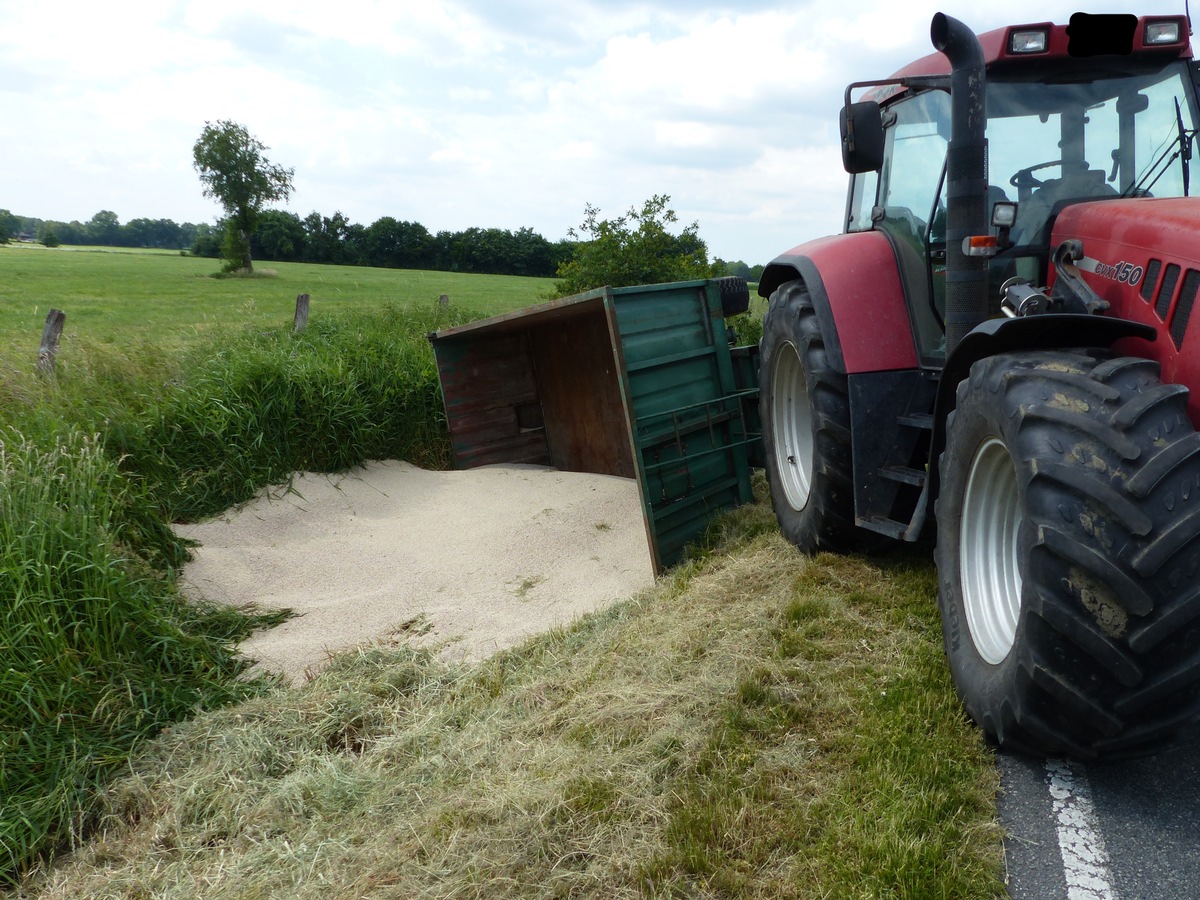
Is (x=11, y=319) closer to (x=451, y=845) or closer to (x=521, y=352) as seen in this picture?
(x=521, y=352)

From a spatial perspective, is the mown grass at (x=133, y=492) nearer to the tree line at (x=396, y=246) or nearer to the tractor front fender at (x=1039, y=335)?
the tractor front fender at (x=1039, y=335)

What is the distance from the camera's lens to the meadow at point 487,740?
8.34ft

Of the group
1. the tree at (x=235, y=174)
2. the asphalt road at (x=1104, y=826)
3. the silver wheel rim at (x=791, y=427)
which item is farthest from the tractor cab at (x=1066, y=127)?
the tree at (x=235, y=174)

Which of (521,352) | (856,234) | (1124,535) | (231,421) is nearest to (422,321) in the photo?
(521,352)

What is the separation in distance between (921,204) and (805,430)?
1373mm

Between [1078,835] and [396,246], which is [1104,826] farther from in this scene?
[396,246]

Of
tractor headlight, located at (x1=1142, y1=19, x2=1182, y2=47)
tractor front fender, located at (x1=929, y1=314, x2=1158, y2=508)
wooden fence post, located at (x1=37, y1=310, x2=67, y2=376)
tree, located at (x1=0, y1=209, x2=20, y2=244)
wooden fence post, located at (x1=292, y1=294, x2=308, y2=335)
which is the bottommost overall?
tractor front fender, located at (x1=929, y1=314, x2=1158, y2=508)

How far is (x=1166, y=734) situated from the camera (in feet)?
7.53

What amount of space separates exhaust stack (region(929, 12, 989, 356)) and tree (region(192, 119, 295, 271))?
41.0m

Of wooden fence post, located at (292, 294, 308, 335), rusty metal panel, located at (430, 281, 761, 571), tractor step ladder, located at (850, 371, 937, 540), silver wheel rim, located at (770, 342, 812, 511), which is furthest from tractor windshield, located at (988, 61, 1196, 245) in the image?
wooden fence post, located at (292, 294, 308, 335)

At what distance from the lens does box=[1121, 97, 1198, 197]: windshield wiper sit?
3.38 meters

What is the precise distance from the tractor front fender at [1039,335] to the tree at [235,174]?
4133 cm

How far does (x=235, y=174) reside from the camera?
4144cm

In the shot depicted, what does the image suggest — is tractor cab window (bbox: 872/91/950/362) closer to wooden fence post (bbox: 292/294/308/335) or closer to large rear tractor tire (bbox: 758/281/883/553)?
large rear tractor tire (bbox: 758/281/883/553)
